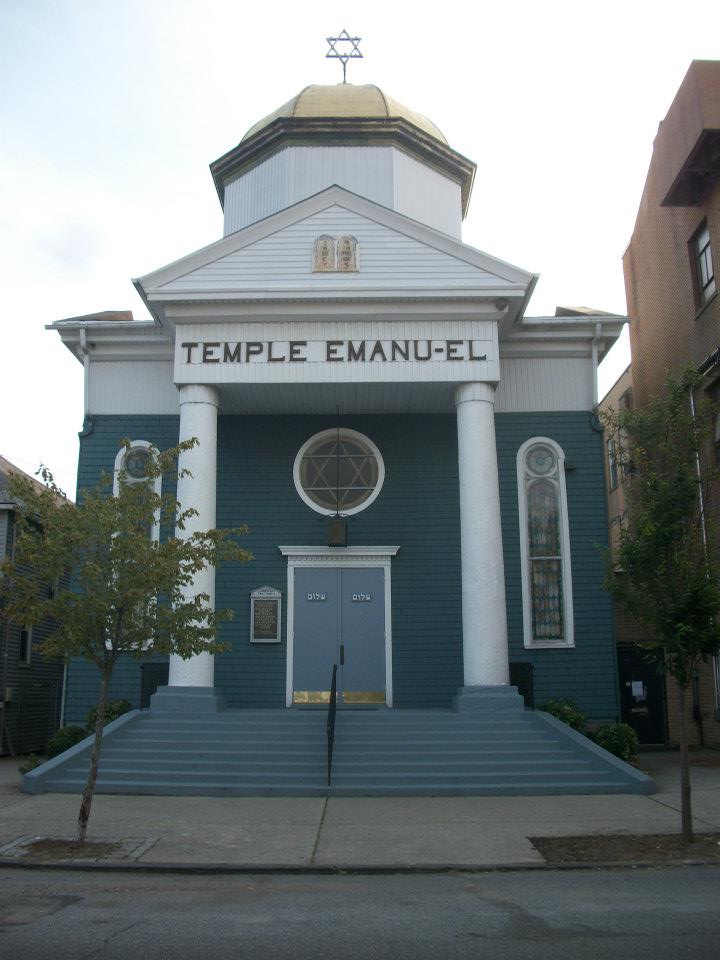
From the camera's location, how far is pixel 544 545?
17500mm

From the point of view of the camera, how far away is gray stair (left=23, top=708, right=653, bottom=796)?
496 inches

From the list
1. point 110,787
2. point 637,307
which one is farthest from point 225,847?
point 637,307

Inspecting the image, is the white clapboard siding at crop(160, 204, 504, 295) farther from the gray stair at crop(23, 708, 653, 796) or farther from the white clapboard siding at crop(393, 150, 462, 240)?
the gray stair at crop(23, 708, 653, 796)

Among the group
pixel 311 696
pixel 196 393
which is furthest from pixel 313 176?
pixel 311 696

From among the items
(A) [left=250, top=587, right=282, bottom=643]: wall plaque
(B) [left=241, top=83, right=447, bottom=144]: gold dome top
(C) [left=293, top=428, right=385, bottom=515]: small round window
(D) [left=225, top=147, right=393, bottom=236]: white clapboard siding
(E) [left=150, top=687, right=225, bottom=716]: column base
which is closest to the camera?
(E) [left=150, top=687, right=225, bottom=716]: column base

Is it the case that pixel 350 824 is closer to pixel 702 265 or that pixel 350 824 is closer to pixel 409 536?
pixel 409 536

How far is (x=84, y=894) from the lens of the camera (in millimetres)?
7570

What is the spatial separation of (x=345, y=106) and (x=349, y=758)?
14607mm

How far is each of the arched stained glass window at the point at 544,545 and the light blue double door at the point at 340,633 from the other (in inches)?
107

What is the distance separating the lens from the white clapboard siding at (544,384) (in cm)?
1803

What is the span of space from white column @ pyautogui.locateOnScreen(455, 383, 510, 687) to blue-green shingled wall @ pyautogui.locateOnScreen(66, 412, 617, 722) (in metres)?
1.72

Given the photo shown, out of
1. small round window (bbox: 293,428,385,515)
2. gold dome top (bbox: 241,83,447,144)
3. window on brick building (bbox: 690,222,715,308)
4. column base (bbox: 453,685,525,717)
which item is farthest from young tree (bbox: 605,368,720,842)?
gold dome top (bbox: 241,83,447,144)

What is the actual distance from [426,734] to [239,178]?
1313 cm

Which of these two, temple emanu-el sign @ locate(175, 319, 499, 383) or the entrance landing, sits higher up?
temple emanu-el sign @ locate(175, 319, 499, 383)
